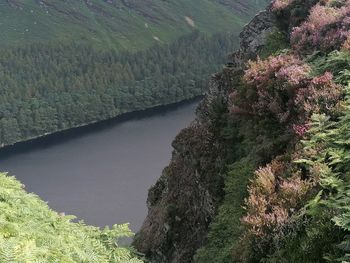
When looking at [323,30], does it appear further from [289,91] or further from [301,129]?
[301,129]

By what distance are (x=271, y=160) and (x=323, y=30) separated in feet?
34.8

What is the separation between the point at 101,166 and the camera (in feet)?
468

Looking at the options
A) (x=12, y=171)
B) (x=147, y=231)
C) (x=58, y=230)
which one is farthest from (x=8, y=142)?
(x=58, y=230)

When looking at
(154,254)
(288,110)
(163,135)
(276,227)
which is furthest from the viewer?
(163,135)

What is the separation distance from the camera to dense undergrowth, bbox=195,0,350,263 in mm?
14055

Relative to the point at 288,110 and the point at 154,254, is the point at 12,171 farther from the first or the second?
the point at 288,110

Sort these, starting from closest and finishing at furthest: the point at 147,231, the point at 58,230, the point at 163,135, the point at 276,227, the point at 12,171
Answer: the point at 276,227 → the point at 58,230 → the point at 147,231 → the point at 12,171 → the point at 163,135

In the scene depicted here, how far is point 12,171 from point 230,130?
133m

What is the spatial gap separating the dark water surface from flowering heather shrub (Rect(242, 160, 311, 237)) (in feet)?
261

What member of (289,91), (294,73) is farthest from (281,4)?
(289,91)

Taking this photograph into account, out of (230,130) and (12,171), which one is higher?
(230,130)

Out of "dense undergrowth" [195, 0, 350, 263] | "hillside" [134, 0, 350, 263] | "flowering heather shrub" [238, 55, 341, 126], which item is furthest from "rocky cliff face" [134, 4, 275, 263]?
"flowering heather shrub" [238, 55, 341, 126]

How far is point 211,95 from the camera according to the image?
3138 centimetres

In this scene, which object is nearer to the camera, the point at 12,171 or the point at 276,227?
the point at 276,227
